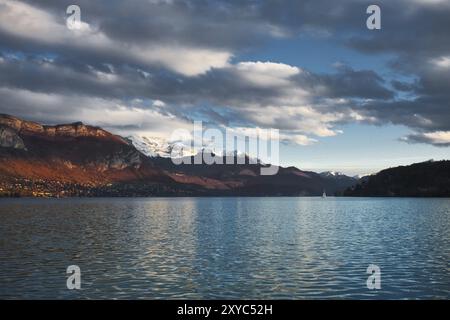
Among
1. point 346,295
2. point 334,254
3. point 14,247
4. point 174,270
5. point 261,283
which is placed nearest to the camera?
point 346,295

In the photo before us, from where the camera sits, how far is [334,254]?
80625 millimetres

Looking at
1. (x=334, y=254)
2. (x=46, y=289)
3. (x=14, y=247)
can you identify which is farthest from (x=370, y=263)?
(x=14, y=247)

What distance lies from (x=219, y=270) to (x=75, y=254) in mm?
28194

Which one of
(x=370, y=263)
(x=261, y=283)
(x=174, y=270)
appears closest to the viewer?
(x=261, y=283)

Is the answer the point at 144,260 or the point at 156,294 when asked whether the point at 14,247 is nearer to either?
the point at 144,260

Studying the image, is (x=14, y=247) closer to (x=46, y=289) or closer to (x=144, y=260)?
(x=144, y=260)

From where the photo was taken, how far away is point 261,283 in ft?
186
